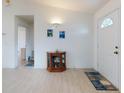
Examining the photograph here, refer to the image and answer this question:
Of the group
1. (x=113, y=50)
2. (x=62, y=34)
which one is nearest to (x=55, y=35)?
→ (x=62, y=34)

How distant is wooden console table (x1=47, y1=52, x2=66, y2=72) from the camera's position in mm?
5723

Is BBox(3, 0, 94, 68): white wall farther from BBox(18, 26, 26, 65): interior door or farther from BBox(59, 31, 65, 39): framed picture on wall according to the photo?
BBox(18, 26, 26, 65): interior door

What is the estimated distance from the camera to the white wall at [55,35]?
6234 millimetres

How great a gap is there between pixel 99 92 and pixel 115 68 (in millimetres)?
844

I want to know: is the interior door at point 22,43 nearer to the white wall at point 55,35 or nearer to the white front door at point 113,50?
the white wall at point 55,35

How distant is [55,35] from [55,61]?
4.12 ft

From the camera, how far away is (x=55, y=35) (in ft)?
20.7

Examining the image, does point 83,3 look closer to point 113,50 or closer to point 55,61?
point 113,50

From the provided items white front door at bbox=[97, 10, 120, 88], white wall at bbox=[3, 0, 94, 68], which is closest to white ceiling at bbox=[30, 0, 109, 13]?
white wall at bbox=[3, 0, 94, 68]

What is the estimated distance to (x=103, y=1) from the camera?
4.25 metres

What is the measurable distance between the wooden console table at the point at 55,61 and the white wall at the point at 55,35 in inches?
20.4

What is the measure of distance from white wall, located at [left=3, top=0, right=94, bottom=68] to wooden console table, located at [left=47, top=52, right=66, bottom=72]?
519 millimetres

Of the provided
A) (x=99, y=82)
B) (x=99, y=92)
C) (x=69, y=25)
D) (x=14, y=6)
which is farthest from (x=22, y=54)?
(x=99, y=92)

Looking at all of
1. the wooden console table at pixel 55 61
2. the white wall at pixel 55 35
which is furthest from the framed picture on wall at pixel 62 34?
the wooden console table at pixel 55 61
